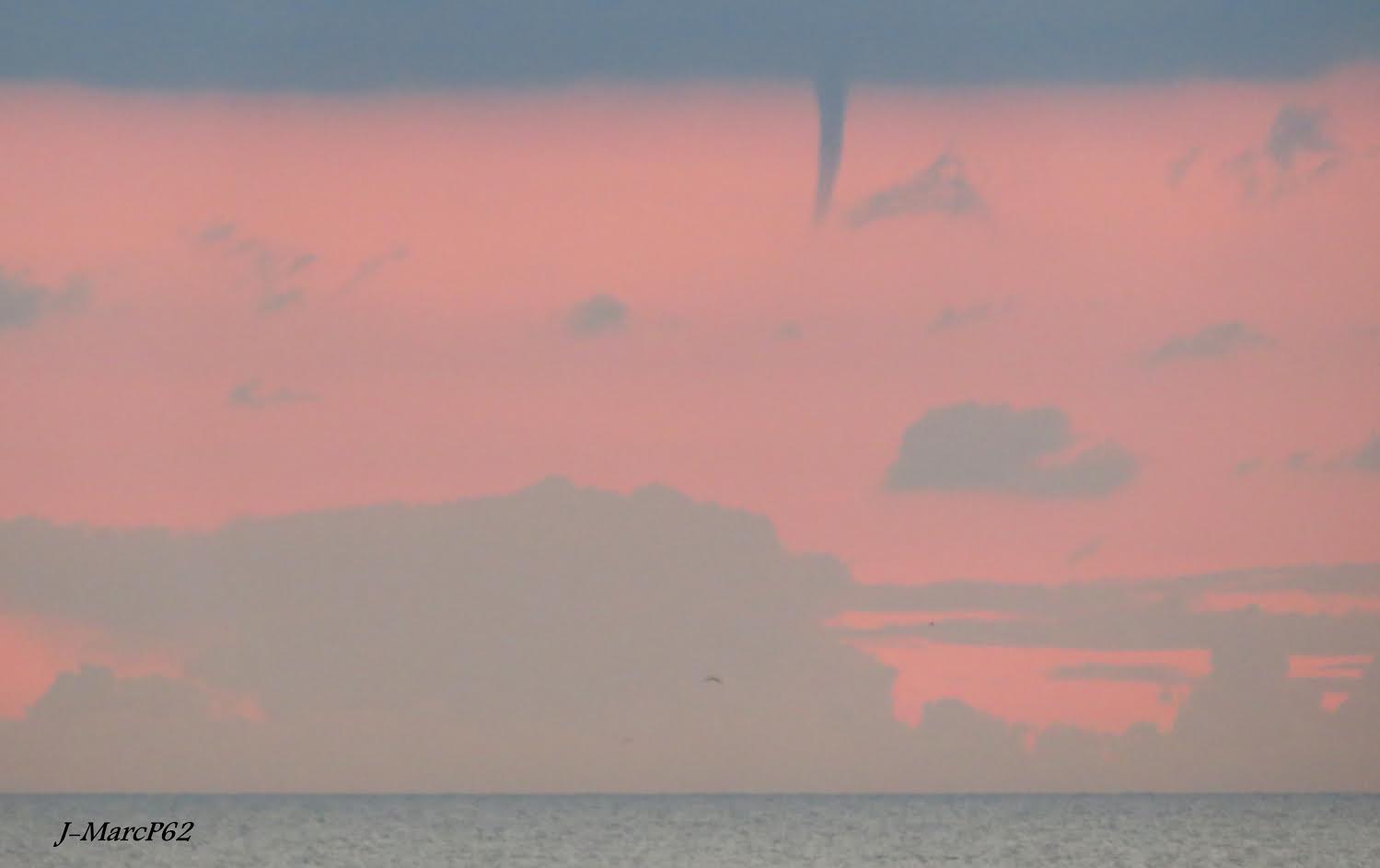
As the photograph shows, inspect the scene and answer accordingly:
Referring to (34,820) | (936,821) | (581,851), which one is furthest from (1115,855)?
(34,820)

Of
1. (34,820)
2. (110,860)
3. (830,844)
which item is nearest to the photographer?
(110,860)

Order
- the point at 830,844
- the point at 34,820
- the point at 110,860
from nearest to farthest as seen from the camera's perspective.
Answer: the point at 110,860 → the point at 830,844 → the point at 34,820

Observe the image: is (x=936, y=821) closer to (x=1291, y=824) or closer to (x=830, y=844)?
(x=830, y=844)

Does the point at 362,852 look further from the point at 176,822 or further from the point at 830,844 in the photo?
the point at 830,844

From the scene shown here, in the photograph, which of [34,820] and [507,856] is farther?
[34,820]

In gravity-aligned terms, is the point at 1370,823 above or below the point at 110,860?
above

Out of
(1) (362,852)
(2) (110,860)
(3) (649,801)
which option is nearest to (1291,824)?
(3) (649,801)
